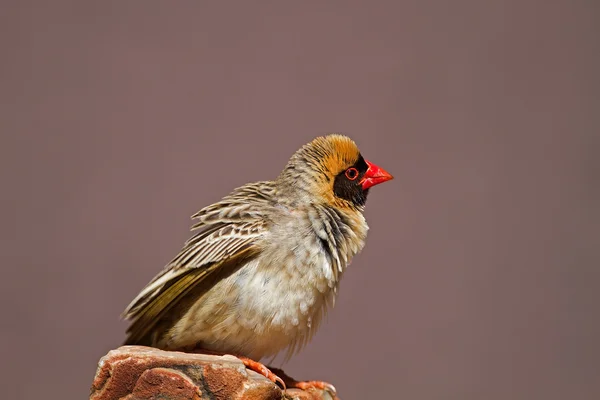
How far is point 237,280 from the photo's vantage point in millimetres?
4188

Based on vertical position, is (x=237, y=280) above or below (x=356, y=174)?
below

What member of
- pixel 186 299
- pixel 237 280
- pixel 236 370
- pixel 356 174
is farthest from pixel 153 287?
pixel 356 174

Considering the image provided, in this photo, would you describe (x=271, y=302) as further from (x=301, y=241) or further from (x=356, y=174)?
(x=356, y=174)

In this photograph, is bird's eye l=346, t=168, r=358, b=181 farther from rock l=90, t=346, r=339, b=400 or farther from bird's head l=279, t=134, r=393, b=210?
rock l=90, t=346, r=339, b=400

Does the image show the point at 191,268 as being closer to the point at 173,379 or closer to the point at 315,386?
the point at 173,379

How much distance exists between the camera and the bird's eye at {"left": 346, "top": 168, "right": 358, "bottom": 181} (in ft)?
15.2

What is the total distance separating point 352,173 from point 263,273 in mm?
908

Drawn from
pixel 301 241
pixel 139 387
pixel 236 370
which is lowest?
pixel 139 387

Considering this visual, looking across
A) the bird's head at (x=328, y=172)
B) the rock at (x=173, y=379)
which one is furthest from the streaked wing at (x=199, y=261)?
the rock at (x=173, y=379)

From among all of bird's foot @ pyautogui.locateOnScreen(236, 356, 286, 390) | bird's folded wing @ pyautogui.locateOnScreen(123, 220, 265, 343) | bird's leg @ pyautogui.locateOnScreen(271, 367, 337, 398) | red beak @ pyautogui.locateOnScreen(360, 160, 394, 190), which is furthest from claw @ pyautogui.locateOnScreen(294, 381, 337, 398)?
red beak @ pyautogui.locateOnScreen(360, 160, 394, 190)

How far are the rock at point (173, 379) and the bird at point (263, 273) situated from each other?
0.34 meters

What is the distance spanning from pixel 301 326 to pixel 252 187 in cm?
97

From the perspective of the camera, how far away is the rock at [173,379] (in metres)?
3.71

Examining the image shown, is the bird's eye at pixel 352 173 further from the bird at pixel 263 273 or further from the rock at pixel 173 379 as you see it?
the rock at pixel 173 379
